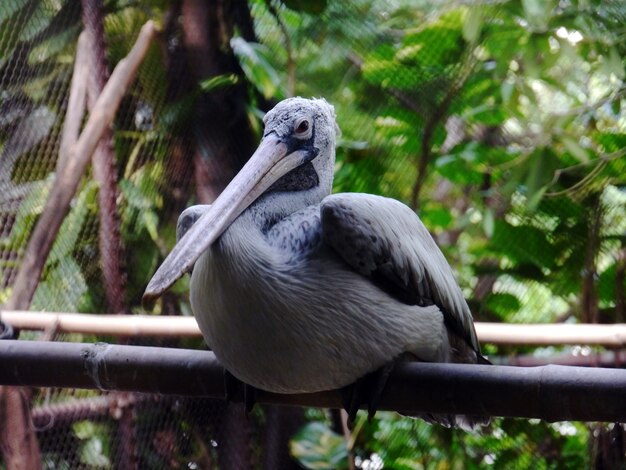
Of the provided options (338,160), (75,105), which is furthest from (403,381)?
(338,160)

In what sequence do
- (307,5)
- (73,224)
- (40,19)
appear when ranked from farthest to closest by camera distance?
(307,5) → (73,224) → (40,19)

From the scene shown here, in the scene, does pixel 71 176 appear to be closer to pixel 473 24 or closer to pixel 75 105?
pixel 75 105

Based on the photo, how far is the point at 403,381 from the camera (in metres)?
1.16

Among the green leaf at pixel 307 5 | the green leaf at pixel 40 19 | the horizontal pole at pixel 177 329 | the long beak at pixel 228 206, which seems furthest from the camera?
the green leaf at pixel 307 5

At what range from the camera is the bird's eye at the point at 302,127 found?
1.25 m

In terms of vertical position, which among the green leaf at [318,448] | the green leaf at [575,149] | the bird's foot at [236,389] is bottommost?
the green leaf at [318,448]

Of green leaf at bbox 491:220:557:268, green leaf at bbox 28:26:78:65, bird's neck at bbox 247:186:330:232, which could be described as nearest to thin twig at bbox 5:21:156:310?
green leaf at bbox 28:26:78:65

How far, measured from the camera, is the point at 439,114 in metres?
2.58

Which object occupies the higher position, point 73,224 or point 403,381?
point 403,381

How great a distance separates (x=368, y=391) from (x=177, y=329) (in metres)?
0.75

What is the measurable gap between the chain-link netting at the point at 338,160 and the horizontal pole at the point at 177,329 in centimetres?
19

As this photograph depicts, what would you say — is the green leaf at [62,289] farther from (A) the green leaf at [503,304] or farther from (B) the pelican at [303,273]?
(A) the green leaf at [503,304]

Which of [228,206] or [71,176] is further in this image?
[71,176]

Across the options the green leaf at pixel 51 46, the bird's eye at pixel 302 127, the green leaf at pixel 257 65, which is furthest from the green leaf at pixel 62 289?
the bird's eye at pixel 302 127
